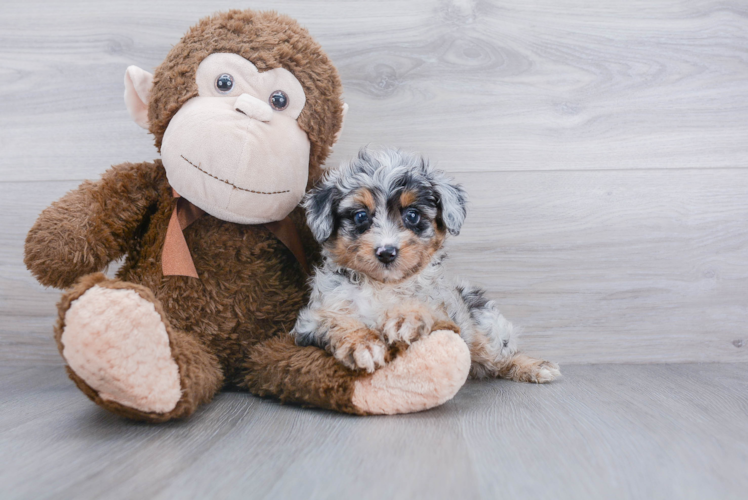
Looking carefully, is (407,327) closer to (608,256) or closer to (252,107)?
(252,107)

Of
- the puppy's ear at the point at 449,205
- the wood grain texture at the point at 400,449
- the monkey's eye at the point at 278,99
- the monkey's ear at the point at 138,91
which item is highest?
the monkey's eye at the point at 278,99

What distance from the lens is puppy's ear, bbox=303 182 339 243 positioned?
1571mm

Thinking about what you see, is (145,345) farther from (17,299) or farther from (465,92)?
(465,92)

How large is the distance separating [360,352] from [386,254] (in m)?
0.28

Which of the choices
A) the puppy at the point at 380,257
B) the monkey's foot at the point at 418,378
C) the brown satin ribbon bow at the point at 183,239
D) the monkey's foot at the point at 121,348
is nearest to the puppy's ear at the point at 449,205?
the puppy at the point at 380,257

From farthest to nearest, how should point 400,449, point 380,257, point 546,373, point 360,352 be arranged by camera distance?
point 546,373 → point 380,257 → point 360,352 → point 400,449

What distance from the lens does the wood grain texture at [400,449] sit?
1015 millimetres

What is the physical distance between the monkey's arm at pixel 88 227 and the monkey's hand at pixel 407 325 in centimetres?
86

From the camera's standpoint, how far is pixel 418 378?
1.39 metres

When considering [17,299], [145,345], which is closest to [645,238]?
[145,345]

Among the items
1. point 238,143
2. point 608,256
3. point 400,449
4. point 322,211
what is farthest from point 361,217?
point 608,256

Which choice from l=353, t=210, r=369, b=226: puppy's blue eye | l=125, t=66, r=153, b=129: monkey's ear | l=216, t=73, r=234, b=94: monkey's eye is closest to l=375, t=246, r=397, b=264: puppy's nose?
l=353, t=210, r=369, b=226: puppy's blue eye

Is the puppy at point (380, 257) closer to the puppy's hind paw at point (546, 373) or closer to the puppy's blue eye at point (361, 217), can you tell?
the puppy's blue eye at point (361, 217)

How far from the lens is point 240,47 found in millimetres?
1585
